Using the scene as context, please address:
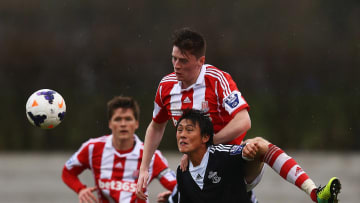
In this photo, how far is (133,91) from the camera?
12062mm

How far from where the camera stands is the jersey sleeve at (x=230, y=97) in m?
5.54

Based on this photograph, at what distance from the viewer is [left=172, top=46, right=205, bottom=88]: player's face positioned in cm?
562

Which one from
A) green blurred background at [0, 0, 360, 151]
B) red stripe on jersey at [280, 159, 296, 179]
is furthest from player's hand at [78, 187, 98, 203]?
green blurred background at [0, 0, 360, 151]

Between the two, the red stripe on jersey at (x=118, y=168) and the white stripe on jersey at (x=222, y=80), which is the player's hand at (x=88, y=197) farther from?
the white stripe on jersey at (x=222, y=80)

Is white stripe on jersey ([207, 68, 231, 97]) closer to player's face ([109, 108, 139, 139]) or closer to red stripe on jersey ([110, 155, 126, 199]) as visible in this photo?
player's face ([109, 108, 139, 139])

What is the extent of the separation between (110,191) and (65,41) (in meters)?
6.14

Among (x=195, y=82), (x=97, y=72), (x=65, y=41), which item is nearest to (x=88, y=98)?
(x=97, y=72)

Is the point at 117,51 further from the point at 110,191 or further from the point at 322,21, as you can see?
the point at 110,191

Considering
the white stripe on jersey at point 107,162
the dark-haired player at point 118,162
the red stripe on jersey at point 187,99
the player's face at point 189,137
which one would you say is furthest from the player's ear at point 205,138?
the white stripe on jersey at point 107,162

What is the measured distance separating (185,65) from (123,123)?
1.86 m

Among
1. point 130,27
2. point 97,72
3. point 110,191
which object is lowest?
point 110,191


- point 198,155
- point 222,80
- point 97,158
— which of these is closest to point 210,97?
point 222,80

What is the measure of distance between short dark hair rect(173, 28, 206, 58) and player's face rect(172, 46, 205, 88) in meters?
0.03

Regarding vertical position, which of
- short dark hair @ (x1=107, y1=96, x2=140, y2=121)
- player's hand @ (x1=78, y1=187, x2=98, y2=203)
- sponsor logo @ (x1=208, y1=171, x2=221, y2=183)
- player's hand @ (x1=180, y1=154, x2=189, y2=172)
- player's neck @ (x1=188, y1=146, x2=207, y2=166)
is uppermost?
short dark hair @ (x1=107, y1=96, x2=140, y2=121)
